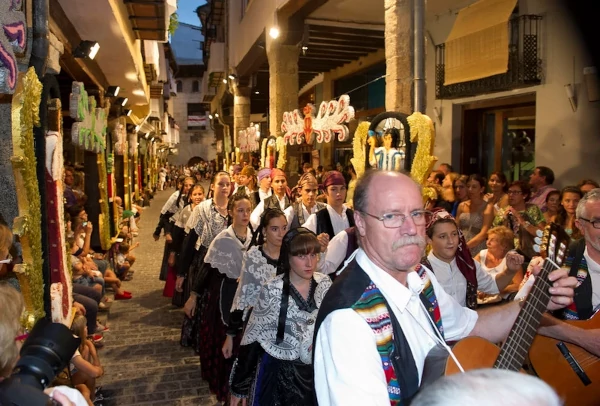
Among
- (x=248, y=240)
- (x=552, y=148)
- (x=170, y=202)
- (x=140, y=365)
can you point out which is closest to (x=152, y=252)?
(x=170, y=202)

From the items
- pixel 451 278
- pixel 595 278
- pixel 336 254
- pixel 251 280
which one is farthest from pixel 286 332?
pixel 595 278

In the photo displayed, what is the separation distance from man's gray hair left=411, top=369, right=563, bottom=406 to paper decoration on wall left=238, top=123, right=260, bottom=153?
13.4 meters

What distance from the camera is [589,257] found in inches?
129

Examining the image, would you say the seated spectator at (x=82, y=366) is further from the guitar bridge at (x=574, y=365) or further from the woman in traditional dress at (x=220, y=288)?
the guitar bridge at (x=574, y=365)

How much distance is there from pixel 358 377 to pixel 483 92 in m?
9.83

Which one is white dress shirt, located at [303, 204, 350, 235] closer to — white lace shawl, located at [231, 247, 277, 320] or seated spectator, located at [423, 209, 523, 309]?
white lace shawl, located at [231, 247, 277, 320]

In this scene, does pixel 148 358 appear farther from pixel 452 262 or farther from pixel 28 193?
pixel 452 262

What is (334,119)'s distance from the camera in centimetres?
818

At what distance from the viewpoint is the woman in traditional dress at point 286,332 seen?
11.8 ft

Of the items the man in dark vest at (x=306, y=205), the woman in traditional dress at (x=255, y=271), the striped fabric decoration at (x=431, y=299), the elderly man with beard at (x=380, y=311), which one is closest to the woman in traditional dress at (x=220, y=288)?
the woman in traditional dress at (x=255, y=271)

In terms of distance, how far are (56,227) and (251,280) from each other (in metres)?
1.55

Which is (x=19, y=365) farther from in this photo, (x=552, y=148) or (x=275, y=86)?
(x=275, y=86)

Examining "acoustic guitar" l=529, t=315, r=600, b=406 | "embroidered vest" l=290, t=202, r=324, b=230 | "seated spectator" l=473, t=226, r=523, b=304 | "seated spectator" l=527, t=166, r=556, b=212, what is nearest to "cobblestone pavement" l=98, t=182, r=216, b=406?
"embroidered vest" l=290, t=202, r=324, b=230

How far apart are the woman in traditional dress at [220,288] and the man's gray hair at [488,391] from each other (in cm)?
381
